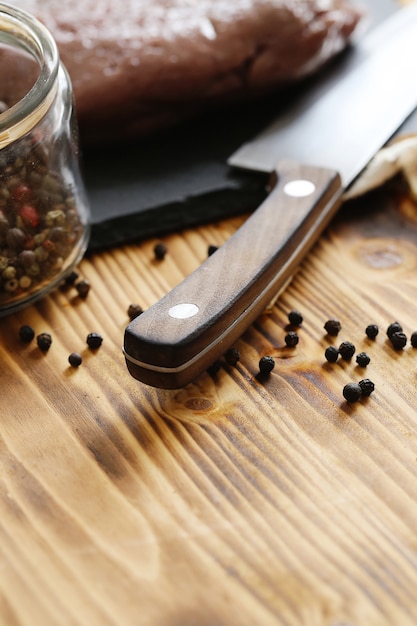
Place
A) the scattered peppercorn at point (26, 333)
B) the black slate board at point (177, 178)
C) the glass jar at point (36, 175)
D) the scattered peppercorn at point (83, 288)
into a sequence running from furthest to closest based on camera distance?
the black slate board at point (177, 178) < the scattered peppercorn at point (83, 288) < the scattered peppercorn at point (26, 333) < the glass jar at point (36, 175)

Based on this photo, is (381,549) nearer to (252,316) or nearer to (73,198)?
(252,316)

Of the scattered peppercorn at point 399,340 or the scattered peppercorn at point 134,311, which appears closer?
the scattered peppercorn at point 399,340

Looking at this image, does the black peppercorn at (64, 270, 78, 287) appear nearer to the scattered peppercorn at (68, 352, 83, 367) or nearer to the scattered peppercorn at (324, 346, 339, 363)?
the scattered peppercorn at (68, 352, 83, 367)

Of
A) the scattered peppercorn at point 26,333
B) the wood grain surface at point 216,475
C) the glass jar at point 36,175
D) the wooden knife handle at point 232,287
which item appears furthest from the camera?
the scattered peppercorn at point 26,333

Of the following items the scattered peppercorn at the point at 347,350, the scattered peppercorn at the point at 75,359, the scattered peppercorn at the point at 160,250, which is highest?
the scattered peppercorn at the point at 347,350

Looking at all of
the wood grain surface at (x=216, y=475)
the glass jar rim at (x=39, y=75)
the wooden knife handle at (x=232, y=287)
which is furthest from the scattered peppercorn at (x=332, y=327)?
the glass jar rim at (x=39, y=75)

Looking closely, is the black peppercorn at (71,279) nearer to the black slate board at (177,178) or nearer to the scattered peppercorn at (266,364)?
the black slate board at (177,178)

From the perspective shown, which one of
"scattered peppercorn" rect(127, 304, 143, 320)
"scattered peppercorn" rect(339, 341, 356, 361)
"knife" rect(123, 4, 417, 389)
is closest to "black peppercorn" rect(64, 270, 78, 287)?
"scattered peppercorn" rect(127, 304, 143, 320)
